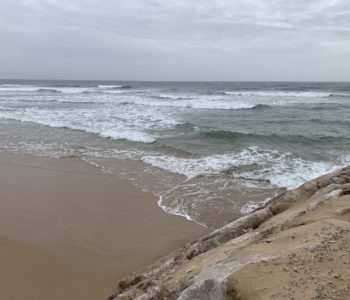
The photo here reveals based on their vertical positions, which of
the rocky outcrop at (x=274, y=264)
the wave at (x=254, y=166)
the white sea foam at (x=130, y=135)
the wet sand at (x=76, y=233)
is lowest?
the wet sand at (x=76, y=233)

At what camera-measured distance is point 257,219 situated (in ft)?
15.3

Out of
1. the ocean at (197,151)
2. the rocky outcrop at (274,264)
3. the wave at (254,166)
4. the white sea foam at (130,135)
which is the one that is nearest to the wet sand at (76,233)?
the ocean at (197,151)

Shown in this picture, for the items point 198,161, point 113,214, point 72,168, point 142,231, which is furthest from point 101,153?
point 142,231

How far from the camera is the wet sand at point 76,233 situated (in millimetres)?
4582

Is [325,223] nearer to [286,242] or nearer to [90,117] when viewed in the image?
[286,242]

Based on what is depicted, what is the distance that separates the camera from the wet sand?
458cm

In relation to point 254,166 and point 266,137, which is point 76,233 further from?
point 266,137

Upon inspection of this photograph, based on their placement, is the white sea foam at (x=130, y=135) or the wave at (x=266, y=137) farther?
the wave at (x=266, y=137)

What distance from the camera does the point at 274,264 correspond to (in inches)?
107

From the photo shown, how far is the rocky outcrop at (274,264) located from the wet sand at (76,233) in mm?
836

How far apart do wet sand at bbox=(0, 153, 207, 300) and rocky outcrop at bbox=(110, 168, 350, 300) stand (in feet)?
2.74

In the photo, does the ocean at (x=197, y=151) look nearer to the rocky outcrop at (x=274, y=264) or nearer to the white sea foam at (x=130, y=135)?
the white sea foam at (x=130, y=135)

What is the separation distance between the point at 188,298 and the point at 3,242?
3.93 m

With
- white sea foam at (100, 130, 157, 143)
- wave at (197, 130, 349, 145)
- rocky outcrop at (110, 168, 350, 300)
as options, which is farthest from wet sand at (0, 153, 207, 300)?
wave at (197, 130, 349, 145)
